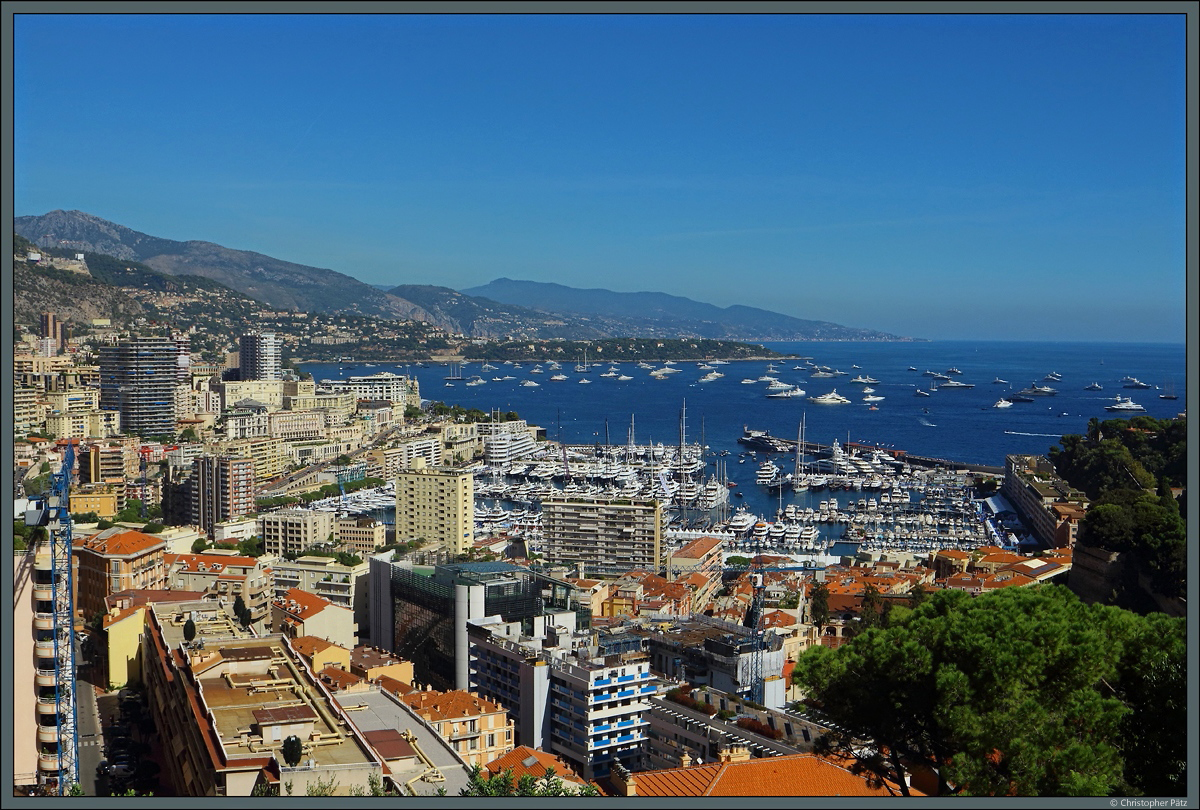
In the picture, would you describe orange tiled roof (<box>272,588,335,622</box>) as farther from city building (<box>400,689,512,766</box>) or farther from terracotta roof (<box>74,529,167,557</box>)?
city building (<box>400,689,512,766</box>)

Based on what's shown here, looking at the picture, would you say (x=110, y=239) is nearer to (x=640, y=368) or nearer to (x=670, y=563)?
(x=640, y=368)

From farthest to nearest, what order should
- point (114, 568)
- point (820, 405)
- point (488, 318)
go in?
point (488, 318) < point (820, 405) < point (114, 568)

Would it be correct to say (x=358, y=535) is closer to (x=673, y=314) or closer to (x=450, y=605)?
(x=450, y=605)

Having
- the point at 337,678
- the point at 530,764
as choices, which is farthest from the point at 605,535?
the point at 530,764

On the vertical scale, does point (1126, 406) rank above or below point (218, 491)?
above

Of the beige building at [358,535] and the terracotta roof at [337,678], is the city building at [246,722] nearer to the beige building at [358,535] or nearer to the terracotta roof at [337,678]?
the terracotta roof at [337,678]

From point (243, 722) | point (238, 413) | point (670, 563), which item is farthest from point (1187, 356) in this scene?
point (238, 413)
